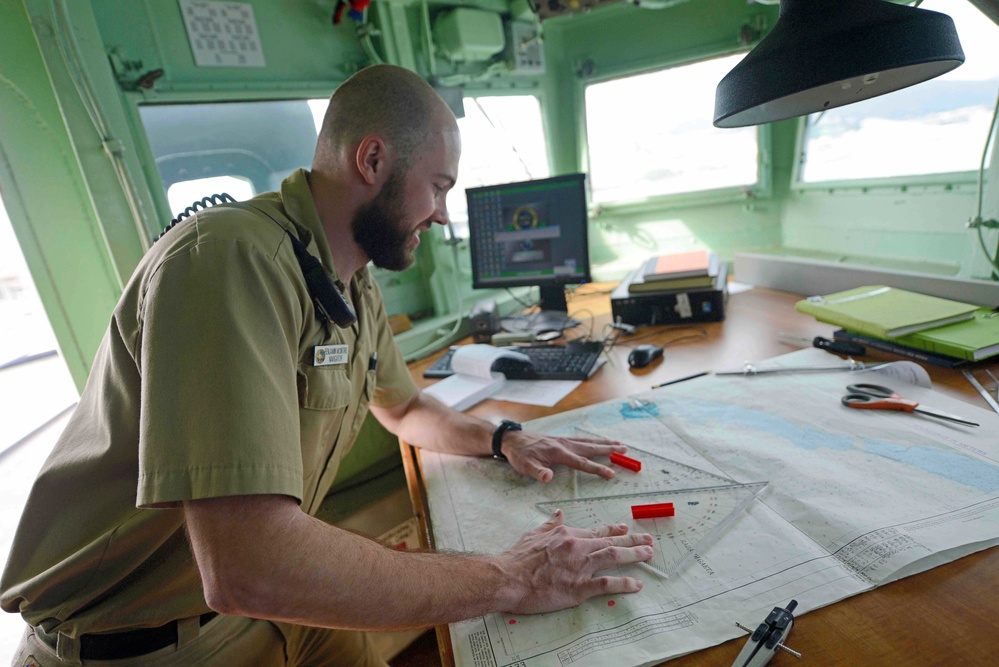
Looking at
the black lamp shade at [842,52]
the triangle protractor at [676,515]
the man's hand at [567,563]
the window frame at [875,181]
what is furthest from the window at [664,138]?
the man's hand at [567,563]

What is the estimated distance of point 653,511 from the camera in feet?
2.40

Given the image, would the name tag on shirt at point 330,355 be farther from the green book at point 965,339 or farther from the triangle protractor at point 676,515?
the green book at point 965,339

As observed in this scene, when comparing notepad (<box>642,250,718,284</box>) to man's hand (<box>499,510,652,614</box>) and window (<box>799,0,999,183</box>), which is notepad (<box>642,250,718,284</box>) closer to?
window (<box>799,0,999,183</box>)

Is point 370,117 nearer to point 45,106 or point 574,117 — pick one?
point 45,106

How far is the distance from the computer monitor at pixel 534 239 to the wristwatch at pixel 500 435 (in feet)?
2.58

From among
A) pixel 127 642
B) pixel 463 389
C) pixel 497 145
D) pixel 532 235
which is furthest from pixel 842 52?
pixel 497 145

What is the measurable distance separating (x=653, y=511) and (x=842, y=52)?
0.66 m

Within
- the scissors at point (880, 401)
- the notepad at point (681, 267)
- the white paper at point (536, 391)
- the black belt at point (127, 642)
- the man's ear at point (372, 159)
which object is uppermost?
the man's ear at point (372, 159)

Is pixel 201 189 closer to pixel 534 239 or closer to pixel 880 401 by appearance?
pixel 534 239

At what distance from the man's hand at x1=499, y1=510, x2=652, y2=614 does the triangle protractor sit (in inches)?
1.2

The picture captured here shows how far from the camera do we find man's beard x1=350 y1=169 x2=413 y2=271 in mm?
962

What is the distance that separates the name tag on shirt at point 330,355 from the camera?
2.67 feet

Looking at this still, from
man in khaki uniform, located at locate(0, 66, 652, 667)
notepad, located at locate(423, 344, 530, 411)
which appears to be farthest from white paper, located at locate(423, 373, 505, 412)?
man in khaki uniform, located at locate(0, 66, 652, 667)

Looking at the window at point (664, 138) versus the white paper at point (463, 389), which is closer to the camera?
the white paper at point (463, 389)
